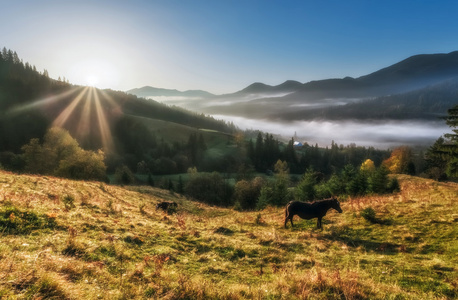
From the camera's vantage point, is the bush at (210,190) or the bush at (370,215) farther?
the bush at (210,190)

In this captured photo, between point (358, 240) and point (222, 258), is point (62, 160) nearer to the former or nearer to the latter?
point (222, 258)

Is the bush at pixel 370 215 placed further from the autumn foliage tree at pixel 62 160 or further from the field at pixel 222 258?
the autumn foliage tree at pixel 62 160

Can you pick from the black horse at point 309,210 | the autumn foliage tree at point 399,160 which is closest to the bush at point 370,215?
the black horse at point 309,210

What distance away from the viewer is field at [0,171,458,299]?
6336 mm

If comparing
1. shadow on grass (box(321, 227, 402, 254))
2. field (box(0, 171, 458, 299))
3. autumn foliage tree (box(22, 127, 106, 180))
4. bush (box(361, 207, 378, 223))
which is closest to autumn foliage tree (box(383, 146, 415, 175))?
bush (box(361, 207, 378, 223))

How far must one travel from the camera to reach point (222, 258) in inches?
424

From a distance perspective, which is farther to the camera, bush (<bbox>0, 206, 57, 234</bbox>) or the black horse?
the black horse

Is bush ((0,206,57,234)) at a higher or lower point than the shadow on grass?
higher

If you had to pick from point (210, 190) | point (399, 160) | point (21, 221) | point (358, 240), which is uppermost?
point (21, 221)

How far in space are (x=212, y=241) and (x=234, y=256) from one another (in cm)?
213

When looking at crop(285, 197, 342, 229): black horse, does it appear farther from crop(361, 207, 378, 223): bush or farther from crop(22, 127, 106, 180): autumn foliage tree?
crop(22, 127, 106, 180): autumn foliage tree

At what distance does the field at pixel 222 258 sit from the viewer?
6.34 metres

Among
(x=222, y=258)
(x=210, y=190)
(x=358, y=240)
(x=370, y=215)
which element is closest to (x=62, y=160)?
(x=210, y=190)

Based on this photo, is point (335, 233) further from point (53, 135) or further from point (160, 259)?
point (53, 135)
